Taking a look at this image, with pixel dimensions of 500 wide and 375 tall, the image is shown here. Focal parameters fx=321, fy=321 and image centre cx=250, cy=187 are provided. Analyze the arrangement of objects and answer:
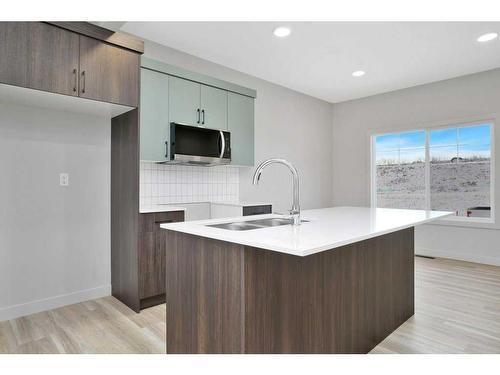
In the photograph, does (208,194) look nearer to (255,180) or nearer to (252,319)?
(255,180)

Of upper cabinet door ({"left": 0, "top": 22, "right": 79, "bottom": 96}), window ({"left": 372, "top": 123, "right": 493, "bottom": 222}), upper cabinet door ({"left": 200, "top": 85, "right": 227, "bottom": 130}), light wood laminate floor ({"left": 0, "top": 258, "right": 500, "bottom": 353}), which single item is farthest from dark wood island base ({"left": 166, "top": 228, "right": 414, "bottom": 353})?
window ({"left": 372, "top": 123, "right": 493, "bottom": 222})

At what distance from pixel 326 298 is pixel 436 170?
3.94 meters

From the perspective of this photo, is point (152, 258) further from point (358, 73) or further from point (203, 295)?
point (358, 73)

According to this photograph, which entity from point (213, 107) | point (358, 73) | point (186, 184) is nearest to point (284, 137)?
point (358, 73)

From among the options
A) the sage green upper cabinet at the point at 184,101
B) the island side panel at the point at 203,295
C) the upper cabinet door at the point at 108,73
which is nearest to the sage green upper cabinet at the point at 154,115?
the sage green upper cabinet at the point at 184,101

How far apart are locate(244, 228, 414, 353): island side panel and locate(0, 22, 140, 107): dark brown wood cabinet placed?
1.94 m

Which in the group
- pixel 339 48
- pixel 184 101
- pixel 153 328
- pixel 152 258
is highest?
pixel 339 48

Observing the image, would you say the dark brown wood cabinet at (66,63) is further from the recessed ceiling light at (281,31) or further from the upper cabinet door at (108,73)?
the recessed ceiling light at (281,31)

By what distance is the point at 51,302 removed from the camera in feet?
9.01

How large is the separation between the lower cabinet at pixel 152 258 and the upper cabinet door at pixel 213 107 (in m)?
1.15

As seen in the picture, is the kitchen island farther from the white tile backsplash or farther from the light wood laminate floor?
the white tile backsplash

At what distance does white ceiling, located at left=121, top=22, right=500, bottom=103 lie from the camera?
3000 millimetres

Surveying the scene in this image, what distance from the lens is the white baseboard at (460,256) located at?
13.6 ft

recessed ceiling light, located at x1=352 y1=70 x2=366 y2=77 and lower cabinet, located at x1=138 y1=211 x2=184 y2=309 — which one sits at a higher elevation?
recessed ceiling light, located at x1=352 y1=70 x2=366 y2=77
